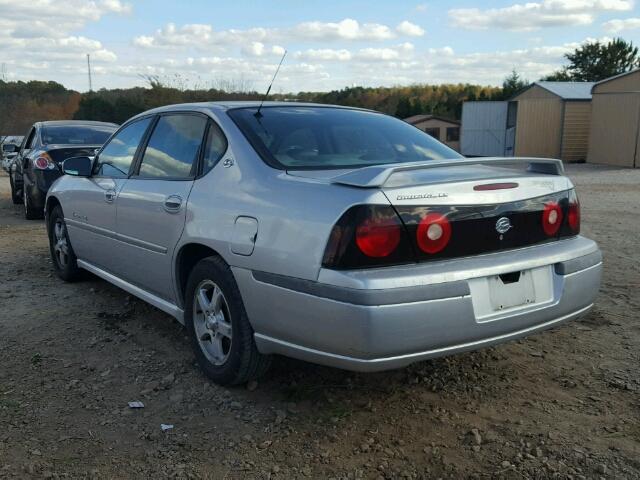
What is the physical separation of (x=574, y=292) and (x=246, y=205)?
5.69 feet

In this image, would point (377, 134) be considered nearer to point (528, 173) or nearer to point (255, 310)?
point (528, 173)

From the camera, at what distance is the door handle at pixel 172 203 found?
12.1 ft

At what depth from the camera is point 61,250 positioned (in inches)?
230

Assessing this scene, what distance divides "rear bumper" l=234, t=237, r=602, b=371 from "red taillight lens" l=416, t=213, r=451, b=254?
0.28 feet

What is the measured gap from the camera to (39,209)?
9.91m

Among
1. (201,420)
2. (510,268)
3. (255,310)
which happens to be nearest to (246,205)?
(255,310)

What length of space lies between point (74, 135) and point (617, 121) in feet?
64.0

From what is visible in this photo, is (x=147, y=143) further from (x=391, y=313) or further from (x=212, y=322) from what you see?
(x=391, y=313)

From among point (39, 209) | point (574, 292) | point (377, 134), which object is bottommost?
point (39, 209)

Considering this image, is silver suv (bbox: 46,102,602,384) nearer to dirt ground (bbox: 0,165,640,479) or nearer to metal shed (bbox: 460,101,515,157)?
dirt ground (bbox: 0,165,640,479)

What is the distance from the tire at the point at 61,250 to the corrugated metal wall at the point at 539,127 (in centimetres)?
2397

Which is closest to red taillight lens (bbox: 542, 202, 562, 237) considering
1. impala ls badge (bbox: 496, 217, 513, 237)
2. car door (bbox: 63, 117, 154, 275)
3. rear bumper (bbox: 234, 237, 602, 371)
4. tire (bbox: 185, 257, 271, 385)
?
rear bumper (bbox: 234, 237, 602, 371)

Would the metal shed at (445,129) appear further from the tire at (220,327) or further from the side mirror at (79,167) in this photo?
the tire at (220,327)

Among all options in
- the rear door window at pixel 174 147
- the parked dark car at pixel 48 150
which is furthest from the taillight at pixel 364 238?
the parked dark car at pixel 48 150
